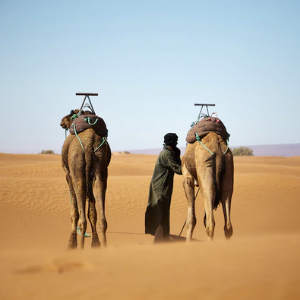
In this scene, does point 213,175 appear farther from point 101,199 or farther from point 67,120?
point 67,120

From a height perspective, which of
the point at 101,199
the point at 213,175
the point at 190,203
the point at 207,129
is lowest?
the point at 190,203

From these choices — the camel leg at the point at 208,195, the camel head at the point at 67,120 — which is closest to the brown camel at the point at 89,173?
the camel head at the point at 67,120

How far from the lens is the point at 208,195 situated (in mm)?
7227

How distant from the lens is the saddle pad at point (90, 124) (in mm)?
7930

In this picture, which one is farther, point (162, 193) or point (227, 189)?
point (162, 193)

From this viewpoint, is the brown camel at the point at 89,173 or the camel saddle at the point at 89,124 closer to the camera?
the brown camel at the point at 89,173

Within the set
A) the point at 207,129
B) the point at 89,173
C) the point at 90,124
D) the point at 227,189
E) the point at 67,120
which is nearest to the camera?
the point at 227,189

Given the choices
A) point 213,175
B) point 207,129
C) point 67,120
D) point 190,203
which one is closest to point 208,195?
point 213,175

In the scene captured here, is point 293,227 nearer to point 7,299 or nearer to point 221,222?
point 221,222

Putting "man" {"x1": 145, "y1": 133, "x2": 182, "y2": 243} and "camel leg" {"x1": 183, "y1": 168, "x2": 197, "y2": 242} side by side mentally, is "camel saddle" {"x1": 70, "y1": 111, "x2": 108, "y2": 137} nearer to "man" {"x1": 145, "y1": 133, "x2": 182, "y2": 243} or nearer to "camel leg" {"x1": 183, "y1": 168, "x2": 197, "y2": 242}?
"man" {"x1": 145, "y1": 133, "x2": 182, "y2": 243}

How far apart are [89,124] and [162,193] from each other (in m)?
2.39

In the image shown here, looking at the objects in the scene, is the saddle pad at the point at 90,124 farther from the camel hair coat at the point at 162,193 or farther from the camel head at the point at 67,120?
the camel hair coat at the point at 162,193

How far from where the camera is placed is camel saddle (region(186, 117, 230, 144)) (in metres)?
7.83

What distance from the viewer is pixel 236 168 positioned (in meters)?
30.4
